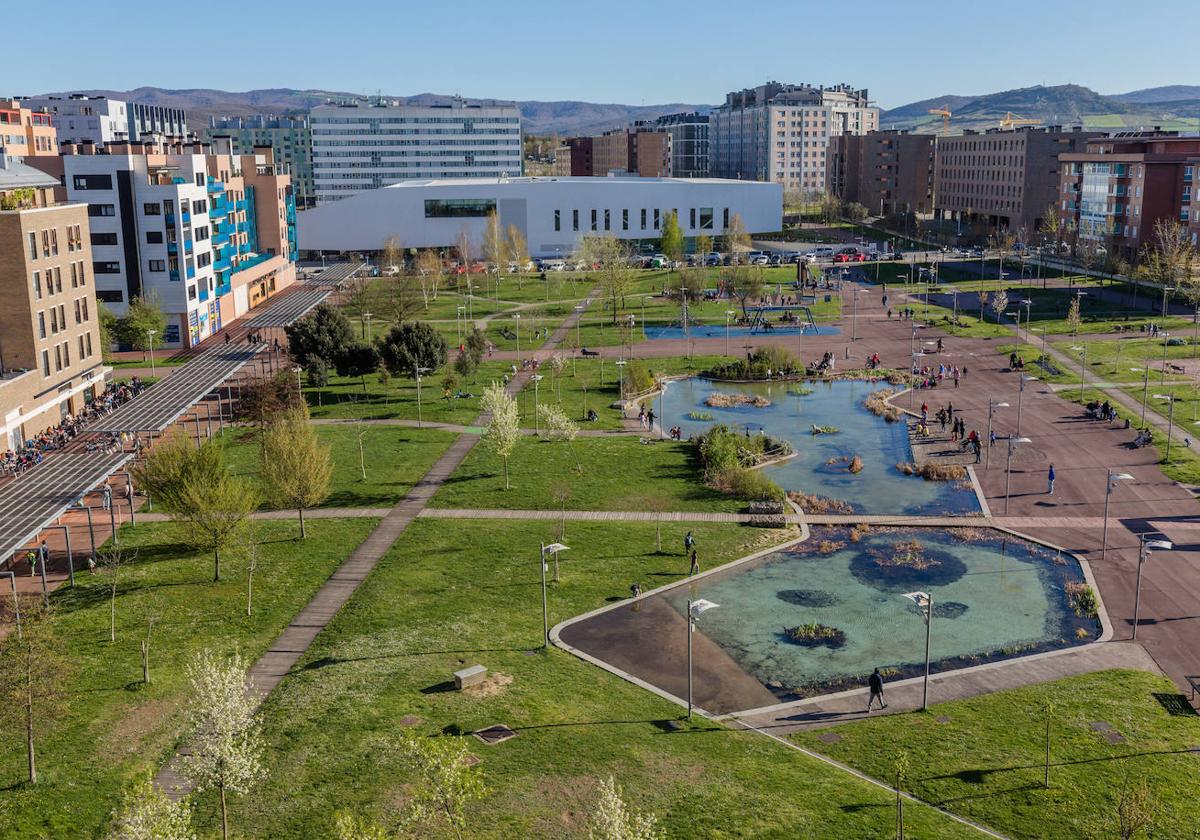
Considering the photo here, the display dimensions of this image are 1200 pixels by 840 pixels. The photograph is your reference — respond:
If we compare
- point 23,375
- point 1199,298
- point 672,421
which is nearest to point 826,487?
point 672,421

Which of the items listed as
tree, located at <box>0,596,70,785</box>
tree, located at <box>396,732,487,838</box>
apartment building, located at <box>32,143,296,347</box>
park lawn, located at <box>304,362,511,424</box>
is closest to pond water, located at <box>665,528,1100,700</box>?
tree, located at <box>396,732,487,838</box>

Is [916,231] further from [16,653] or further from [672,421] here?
[16,653]

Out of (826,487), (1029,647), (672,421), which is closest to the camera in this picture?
(1029,647)

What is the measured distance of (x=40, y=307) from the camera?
6019 cm

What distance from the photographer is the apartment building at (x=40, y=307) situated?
57875 millimetres

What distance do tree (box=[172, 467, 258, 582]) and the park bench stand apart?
1396cm

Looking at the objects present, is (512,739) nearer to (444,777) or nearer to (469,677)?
(469,677)

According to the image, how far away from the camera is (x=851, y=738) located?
96.7 feet

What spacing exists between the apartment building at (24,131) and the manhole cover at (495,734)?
120 metres

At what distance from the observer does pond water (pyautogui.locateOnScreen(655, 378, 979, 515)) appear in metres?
51.4

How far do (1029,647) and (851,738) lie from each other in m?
9.42

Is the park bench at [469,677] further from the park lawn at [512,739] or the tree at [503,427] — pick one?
the tree at [503,427]

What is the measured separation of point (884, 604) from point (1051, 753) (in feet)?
36.5

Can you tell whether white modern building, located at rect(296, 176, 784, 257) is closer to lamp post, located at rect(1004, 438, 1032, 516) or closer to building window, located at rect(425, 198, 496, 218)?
building window, located at rect(425, 198, 496, 218)
